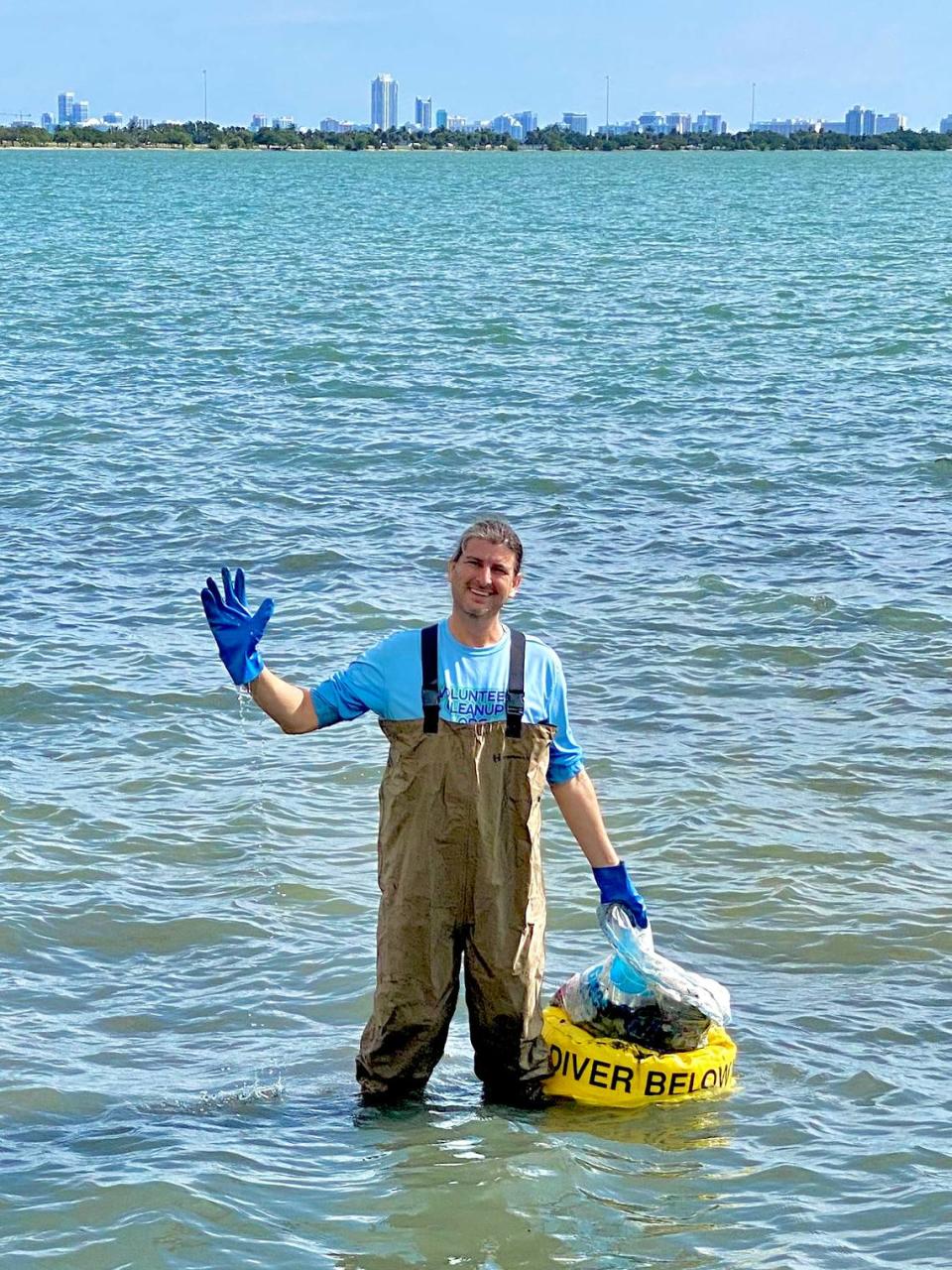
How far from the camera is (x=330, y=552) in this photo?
46.2 ft

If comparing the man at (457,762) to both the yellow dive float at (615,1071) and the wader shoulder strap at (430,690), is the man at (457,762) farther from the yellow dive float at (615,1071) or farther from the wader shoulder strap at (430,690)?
the yellow dive float at (615,1071)

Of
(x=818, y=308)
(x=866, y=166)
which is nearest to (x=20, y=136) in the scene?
(x=866, y=166)

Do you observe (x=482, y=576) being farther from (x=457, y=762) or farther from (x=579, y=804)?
(x=579, y=804)

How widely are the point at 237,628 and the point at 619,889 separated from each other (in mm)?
1486

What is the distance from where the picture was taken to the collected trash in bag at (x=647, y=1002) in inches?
221

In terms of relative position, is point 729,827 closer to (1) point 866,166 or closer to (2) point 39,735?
(2) point 39,735

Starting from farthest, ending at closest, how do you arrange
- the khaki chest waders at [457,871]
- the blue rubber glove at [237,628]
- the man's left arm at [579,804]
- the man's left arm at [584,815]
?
the man's left arm at [584,815], the man's left arm at [579,804], the khaki chest waders at [457,871], the blue rubber glove at [237,628]

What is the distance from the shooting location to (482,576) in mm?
5105

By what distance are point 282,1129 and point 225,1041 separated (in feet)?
2.99

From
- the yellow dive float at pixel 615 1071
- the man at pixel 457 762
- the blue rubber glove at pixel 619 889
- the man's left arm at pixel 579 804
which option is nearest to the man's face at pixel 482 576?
the man at pixel 457 762

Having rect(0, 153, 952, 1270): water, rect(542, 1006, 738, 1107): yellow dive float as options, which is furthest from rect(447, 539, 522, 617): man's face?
rect(0, 153, 952, 1270): water

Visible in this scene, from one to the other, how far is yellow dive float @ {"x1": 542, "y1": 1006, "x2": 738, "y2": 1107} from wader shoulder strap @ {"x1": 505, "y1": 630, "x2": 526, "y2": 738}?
44.5 inches

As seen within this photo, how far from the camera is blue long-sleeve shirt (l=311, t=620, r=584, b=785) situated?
514 cm

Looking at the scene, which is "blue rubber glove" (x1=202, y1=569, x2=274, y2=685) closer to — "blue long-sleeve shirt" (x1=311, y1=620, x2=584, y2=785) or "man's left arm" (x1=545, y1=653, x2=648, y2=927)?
"blue long-sleeve shirt" (x1=311, y1=620, x2=584, y2=785)
